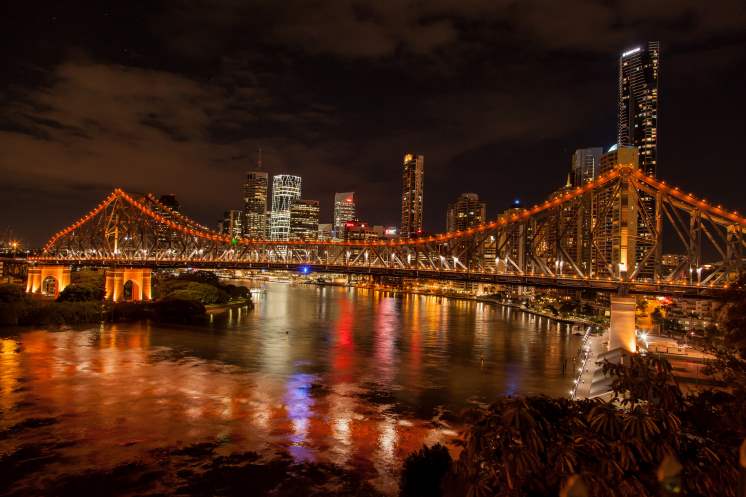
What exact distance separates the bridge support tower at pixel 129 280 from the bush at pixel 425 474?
68.6 m

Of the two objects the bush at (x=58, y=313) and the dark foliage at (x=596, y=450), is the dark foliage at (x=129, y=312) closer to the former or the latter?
the bush at (x=58, y=313)

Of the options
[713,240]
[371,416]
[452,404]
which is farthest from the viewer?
[713,240]

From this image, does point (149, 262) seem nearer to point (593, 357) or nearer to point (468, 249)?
point (468, 249)

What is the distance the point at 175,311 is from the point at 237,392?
37.5 metres

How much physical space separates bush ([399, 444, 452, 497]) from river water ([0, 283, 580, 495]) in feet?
12.4

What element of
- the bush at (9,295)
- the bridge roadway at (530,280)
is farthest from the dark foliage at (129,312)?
the bridge roadway at (530,280)

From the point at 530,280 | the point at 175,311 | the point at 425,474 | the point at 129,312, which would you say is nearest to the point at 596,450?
the point at 425,474

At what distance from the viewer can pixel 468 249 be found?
2360 inches

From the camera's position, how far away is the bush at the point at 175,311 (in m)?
65.7

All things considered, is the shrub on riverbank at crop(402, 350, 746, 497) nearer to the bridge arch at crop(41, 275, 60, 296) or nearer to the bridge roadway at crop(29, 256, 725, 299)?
the bridge roadway at crop(29, 256, 725, 299)

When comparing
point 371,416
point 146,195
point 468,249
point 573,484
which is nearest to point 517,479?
point 573,484

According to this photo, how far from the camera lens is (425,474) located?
52.0ft

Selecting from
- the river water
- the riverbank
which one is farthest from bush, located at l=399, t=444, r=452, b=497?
the riverbank

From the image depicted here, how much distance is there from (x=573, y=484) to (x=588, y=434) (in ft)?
12.9
